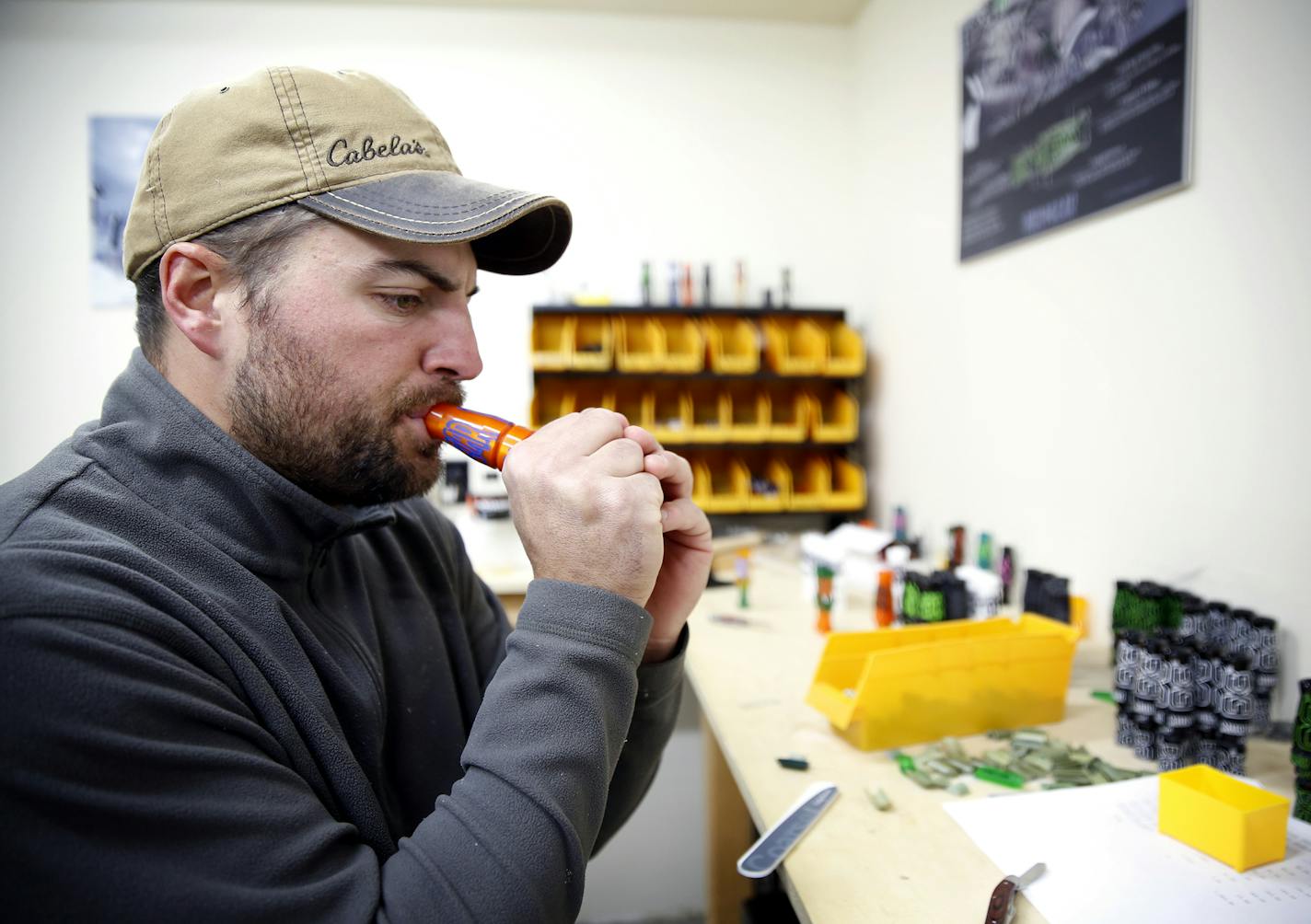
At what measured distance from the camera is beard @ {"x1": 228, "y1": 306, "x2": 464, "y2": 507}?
0.71 metres

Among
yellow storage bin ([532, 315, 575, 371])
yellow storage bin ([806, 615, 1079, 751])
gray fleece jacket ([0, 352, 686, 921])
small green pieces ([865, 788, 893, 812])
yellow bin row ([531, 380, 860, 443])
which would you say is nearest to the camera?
gray fleece jacket ([0, 352, 686, 921])

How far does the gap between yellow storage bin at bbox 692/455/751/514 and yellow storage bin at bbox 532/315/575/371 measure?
64cm

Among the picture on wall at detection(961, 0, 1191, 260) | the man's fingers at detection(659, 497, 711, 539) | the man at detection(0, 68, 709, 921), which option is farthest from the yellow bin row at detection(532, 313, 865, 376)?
the man's fingers at detection(659, 497, 711, 539)

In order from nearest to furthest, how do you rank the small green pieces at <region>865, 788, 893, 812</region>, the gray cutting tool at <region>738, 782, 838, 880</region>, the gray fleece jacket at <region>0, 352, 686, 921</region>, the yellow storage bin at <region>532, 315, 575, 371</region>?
1. the gray fleece jacket at <region>0, 352, 686, 921</region>
2. the gray cutting tool at <region>738, 782, 838, 880</region>
3. the small green pieces at <region>865, 788, 893, 812</region>
4. the yellow storage bin at <region>532, 315, 575, 371</region>

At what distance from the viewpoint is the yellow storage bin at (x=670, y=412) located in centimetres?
262

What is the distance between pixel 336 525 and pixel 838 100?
294 cm

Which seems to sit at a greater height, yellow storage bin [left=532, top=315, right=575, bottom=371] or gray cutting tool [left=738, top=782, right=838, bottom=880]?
yellow storage bin [left=532, top=315, right=575, bottom=371]

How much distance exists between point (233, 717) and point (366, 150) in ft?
1.79

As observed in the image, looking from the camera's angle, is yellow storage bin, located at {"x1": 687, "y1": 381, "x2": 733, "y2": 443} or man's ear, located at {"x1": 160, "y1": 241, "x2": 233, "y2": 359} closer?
man's ear, located at {"x1": 160, "y1": 241, "x2": 233, "y2": 359}

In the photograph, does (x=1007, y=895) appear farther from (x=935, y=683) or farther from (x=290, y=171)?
(x=290, y=171)

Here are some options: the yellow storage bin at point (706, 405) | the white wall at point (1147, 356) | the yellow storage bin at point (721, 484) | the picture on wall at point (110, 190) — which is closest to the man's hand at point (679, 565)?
the white wall at point (1147, 356)

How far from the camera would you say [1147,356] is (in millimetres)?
1443

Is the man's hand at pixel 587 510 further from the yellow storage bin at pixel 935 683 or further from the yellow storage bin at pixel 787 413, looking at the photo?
the yellow storage bin at pixel 787 413

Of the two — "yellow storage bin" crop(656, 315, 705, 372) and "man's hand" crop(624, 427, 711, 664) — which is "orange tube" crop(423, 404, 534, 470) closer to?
"man's hand" crop(624, 427, 711, 664)
